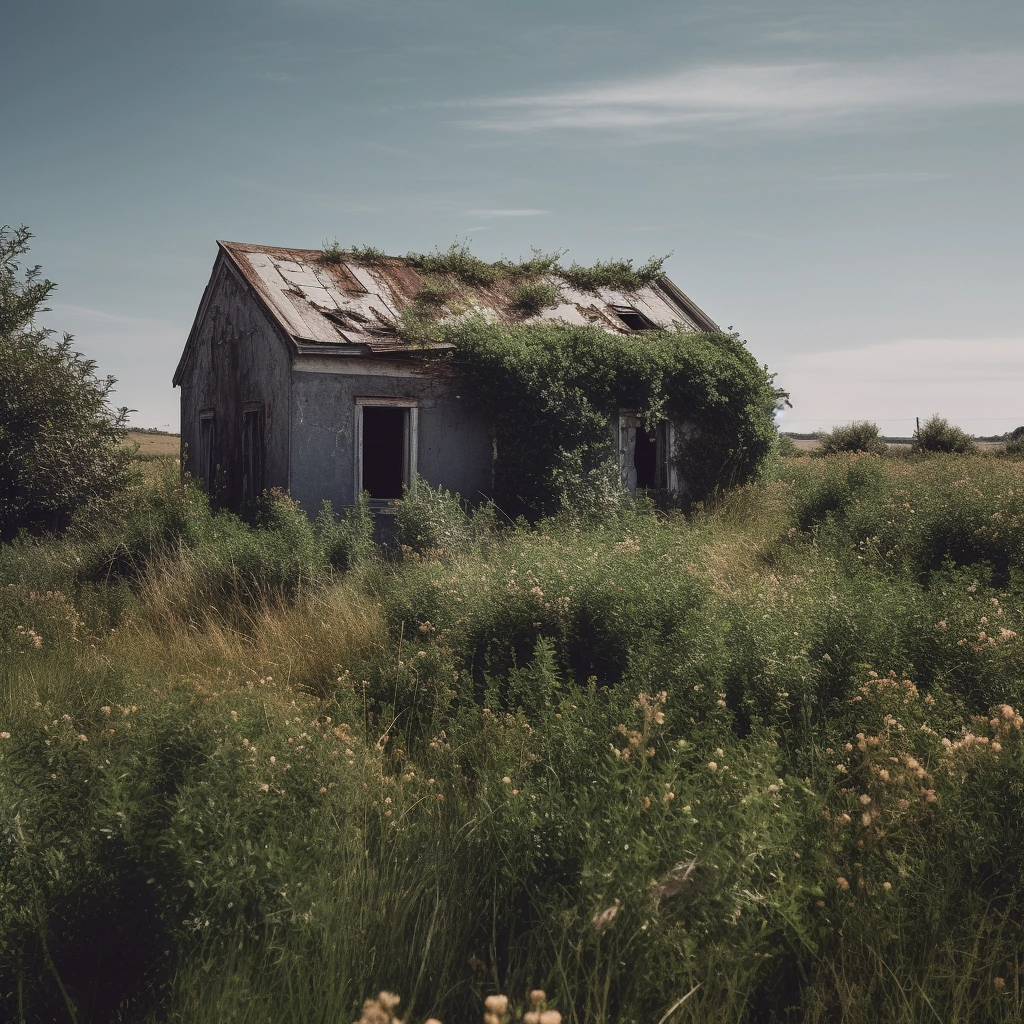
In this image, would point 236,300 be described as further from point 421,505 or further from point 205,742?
→ point 205,742

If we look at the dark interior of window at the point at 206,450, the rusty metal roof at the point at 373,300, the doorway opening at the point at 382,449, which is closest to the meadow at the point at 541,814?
the rusty metal roof at the point at 373,300

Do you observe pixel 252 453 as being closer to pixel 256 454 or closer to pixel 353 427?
pixel 256 454

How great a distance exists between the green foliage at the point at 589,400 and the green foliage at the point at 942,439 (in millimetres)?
16421

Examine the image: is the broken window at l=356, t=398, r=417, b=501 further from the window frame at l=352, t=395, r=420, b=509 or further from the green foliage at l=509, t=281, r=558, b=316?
the green foliage at l=509, t=281, r=558, b=316

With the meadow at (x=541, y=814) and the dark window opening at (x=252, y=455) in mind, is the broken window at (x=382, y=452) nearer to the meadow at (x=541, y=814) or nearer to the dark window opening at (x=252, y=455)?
the dark window opening at (x=252, y=455)

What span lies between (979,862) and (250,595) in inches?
248

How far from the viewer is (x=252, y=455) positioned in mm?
12969

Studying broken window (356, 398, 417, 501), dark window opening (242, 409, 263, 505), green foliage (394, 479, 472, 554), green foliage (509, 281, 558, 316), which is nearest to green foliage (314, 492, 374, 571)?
green foliage (394, 479, 472, 554)

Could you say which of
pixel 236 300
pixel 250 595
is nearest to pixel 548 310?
pixel 236 300

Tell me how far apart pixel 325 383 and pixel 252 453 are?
7.03ft

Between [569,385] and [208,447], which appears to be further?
[208,447]

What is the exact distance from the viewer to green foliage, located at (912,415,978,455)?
90.2 ft

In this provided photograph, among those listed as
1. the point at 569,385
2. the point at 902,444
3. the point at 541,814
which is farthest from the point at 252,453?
the point at 902,444

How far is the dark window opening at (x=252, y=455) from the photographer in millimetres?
12680
